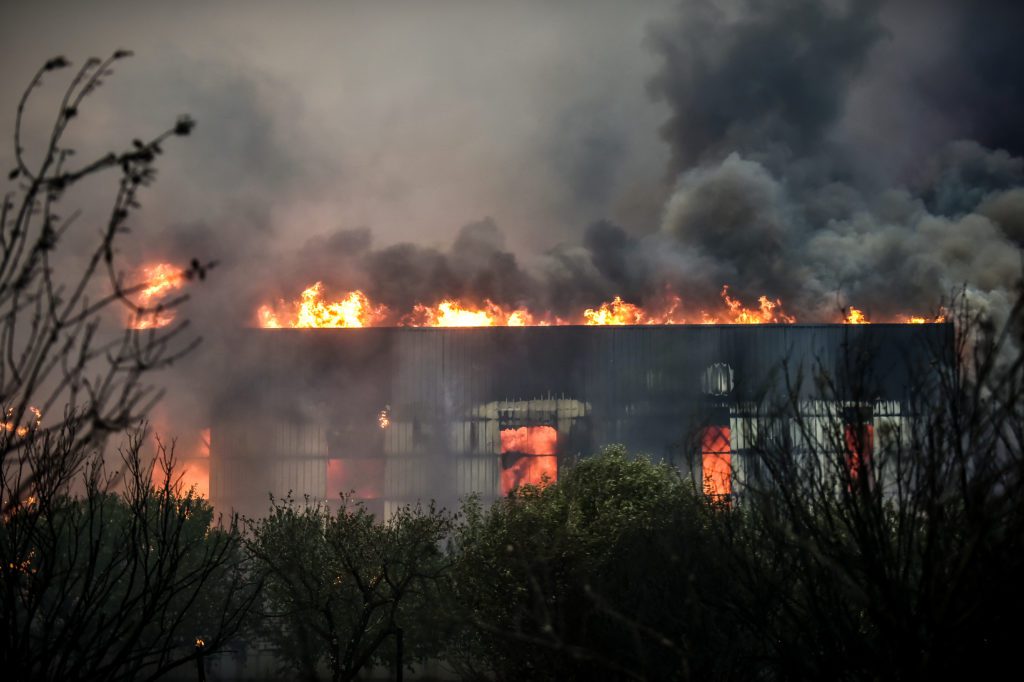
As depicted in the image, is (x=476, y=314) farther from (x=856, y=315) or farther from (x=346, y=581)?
(x=346, y=581)

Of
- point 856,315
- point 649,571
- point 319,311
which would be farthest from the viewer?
point 856,315

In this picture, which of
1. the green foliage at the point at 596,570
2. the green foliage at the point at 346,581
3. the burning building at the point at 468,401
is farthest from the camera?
the burning building at the point at 468,401

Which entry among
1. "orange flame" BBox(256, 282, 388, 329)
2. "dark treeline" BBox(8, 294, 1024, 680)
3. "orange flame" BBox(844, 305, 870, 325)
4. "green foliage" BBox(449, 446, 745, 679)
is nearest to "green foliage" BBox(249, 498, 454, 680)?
"dark treeline" BBox(8, 294, 1024, 680)

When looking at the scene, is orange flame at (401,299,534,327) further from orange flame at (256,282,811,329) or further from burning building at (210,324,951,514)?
burning building at (210,324,951,514)

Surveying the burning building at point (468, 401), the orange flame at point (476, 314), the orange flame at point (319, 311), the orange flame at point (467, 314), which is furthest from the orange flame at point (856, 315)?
the orange flame at point (319, 311)

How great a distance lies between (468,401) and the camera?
54.0 meters

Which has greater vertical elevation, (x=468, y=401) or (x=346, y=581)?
(x=468, y=401)

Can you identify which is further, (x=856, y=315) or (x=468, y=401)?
(x=856, y=315)

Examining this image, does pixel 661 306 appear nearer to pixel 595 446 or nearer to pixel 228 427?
pixel 595 446

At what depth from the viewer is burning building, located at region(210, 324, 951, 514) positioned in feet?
173

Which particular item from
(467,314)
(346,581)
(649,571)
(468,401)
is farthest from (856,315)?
(649,571)

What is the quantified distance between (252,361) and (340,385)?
536cm

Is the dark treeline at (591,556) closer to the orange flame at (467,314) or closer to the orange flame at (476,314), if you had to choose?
the orange flame at (476,314)

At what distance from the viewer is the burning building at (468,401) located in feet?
173
